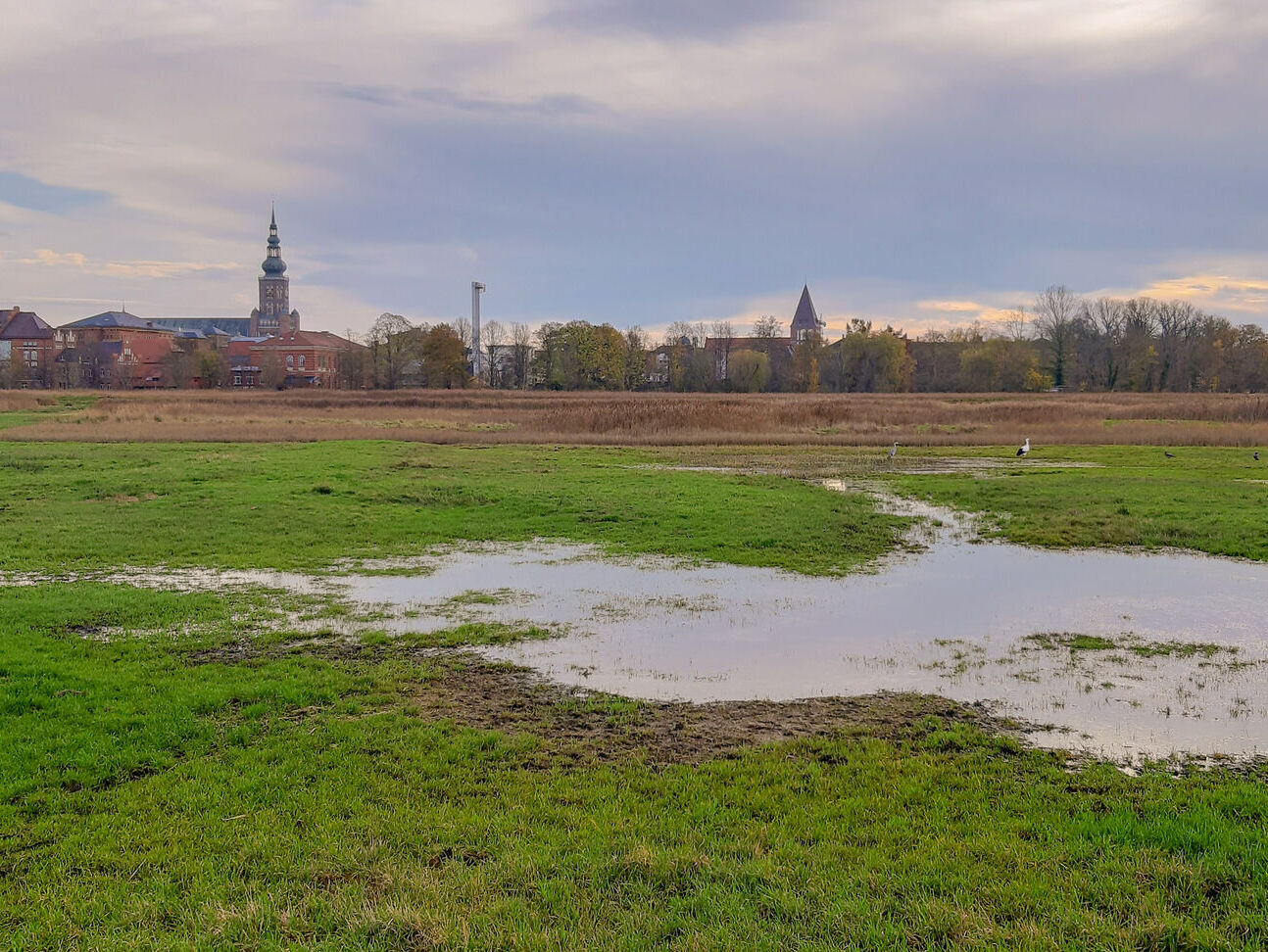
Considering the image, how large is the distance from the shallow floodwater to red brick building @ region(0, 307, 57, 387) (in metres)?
118

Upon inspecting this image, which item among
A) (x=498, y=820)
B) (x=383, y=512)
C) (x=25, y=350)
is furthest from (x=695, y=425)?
(x=25, y=350)

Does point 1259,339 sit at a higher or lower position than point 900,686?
higher

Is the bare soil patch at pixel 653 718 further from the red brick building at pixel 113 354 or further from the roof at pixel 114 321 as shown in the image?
the roof at pixel 114 321

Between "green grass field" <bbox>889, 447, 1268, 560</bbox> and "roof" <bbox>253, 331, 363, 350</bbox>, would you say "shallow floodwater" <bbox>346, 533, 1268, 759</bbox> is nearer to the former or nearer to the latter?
"green grass field" <bbox>889, 447, 1268, 560</bbox>

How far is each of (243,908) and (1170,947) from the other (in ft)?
14.7

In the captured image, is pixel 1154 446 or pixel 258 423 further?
pixel 258 423

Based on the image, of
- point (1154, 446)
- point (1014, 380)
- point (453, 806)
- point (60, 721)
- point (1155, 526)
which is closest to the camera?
point (453, 806)

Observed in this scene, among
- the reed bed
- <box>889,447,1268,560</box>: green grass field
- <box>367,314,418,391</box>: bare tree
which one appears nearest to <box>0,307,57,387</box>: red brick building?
<box>367,314,418,391</box>: bare tree

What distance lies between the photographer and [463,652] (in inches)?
389

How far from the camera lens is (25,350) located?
128 meters

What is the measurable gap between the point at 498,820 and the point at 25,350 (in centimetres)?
14919

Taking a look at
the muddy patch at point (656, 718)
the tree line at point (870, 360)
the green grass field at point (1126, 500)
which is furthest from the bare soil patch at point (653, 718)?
the tree line at point (870, 360)

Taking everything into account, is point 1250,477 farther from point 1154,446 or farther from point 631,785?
point 631,785

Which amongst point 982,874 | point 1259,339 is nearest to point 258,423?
point 982,874
